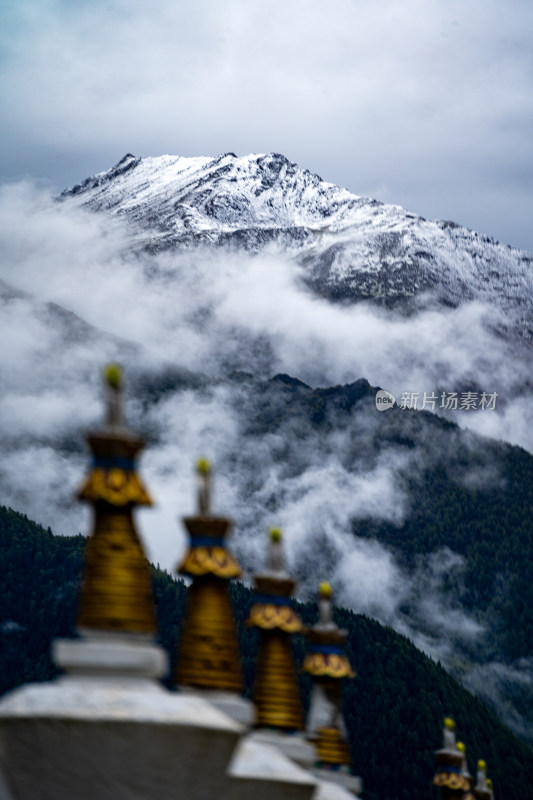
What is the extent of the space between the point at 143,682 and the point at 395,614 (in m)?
140

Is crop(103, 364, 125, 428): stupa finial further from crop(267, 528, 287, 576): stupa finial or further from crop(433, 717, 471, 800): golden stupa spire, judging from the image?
crop(433, 717, 471, 800): golden stupa spire

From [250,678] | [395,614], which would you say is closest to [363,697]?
[250,678]

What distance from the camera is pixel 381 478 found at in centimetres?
17600

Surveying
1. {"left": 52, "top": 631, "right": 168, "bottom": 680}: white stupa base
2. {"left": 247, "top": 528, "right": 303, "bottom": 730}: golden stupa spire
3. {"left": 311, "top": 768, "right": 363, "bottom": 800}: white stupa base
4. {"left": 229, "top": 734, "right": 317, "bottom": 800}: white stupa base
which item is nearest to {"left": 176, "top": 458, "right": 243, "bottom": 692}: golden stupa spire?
{"left": 229, "top": 734, "right": 317, "bottom": 800}: white stupa base

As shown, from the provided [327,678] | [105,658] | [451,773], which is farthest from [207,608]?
[451,773]

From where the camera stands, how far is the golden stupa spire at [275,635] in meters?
18.3

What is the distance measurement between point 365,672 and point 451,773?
232 feet

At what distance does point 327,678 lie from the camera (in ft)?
68.1

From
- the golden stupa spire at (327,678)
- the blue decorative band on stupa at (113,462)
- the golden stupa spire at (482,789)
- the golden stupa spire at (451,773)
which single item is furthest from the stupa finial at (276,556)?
the golden stupa spire at (482,789)

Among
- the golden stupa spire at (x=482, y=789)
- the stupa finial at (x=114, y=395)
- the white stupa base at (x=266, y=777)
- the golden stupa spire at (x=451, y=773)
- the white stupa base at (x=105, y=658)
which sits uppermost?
the stupa finial at (x=114, y=395)

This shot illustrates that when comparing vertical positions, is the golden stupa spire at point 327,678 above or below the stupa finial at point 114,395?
below

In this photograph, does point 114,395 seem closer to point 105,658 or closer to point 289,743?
point 105,658

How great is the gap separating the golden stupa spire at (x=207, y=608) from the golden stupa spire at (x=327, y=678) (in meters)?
4.60

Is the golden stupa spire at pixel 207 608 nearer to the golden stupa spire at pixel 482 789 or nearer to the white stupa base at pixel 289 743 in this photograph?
the white stupa base at pixel 289 743
